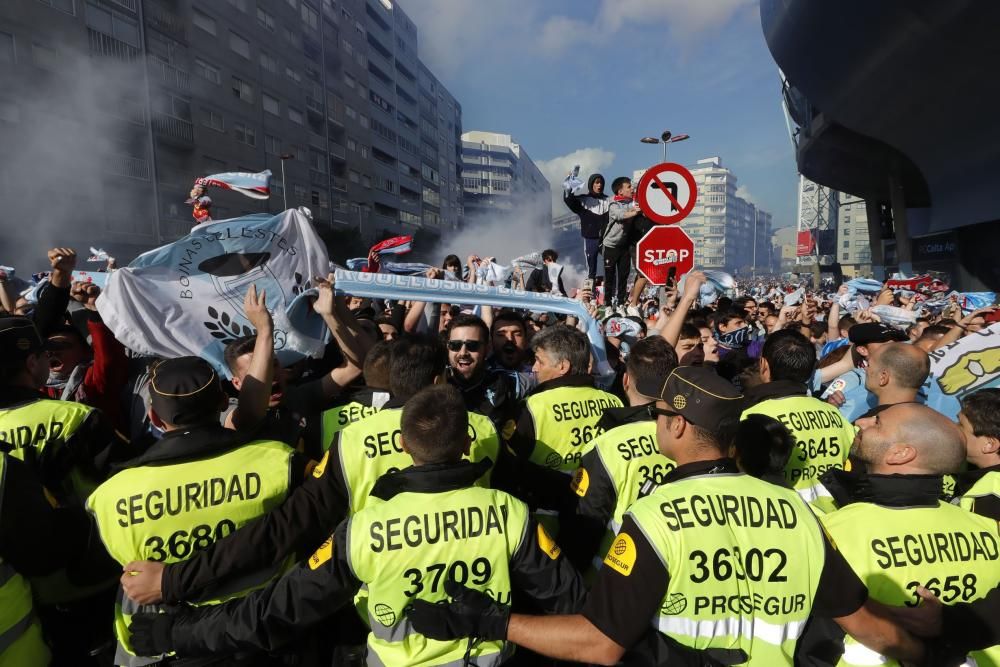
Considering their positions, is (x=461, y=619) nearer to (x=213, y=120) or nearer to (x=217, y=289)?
(x=217, y=289)

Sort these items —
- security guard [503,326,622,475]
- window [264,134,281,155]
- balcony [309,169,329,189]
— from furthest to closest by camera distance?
1. balcony [309,169,329,189]
2. window [264,134,281,155]
3. security guard [503,326,622,475]


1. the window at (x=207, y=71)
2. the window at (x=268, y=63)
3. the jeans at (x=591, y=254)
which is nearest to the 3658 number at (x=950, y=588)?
the jeans at (x=591, y=254)

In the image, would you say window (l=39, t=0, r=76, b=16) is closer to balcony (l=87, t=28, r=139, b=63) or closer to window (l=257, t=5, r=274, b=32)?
balcony (l=87, t=28, r=139, b=63)

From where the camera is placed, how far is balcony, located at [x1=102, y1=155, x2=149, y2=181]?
80.2 feet

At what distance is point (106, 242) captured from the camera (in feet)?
79.1

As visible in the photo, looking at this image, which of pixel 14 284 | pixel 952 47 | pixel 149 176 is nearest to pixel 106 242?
pixel 149 176

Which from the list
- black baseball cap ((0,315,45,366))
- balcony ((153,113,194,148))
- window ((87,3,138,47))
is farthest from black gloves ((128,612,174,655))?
balcony ((153,113,194,148))

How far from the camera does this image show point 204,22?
30.6m

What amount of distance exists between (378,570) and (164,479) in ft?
3.17

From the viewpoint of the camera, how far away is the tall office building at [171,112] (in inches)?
848

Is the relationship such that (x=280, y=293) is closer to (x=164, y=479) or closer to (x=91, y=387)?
(x=91, y=387)

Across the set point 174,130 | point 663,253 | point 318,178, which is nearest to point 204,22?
point 174,130

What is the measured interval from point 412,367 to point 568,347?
1097 mm

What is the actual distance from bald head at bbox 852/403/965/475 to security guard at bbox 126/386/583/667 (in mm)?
1326
